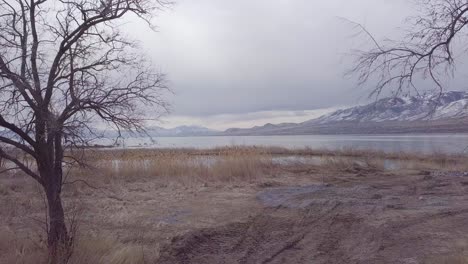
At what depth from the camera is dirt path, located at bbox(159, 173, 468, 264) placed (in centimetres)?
901

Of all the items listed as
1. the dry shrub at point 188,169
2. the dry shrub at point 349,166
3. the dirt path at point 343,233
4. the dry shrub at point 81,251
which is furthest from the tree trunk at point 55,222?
the dry shrub at point 349,166

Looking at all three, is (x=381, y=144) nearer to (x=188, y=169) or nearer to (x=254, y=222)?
(x=188, y=169)

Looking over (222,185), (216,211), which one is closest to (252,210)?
(216,211)

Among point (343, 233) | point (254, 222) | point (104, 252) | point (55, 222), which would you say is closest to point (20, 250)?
point (55, 222)

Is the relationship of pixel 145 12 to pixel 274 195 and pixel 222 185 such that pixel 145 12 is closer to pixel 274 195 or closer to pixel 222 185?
pixel 274 195

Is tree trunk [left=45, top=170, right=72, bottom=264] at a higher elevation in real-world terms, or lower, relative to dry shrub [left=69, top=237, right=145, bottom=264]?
higher

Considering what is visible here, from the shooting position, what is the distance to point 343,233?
1051 cm

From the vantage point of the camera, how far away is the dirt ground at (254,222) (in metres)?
8.92

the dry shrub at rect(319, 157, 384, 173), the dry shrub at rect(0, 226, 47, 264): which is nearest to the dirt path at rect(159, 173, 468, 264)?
the dry shrub at rect(0, 226, 47, 264)

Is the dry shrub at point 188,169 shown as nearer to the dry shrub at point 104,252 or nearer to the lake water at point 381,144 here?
the lake water at point 381,144

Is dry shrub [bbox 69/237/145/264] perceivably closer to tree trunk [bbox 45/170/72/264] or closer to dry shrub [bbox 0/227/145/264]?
dry shrub [bbox 0/227/145/264]

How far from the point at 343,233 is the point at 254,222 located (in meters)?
2.25

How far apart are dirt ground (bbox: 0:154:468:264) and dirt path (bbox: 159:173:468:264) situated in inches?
0.8

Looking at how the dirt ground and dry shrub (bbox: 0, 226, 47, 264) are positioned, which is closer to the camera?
dry shrub (bbox: 0, 226, 47, 264)
